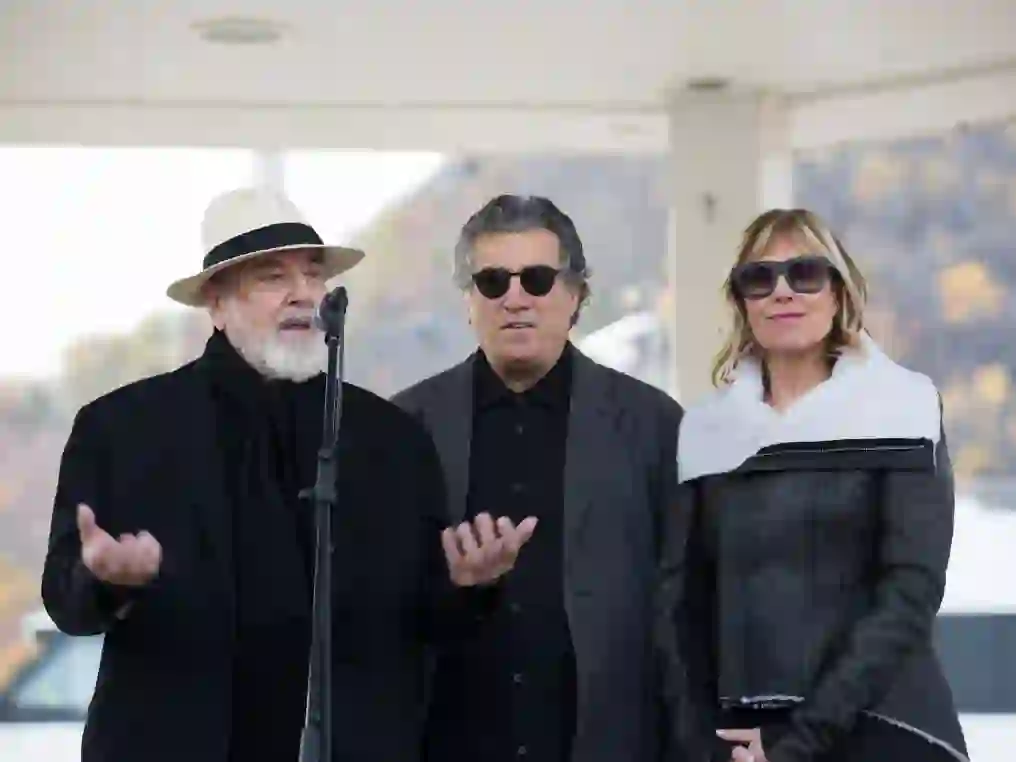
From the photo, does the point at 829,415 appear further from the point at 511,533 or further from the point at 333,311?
the point at 333,311

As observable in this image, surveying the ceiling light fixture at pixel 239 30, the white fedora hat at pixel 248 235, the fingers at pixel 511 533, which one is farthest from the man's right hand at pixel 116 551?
the ceiling light fixture at pixel 239 30

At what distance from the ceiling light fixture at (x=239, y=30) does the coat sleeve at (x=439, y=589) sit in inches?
86.7

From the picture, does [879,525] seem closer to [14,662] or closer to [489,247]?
[489,247]

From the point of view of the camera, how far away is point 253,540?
10.1 feet

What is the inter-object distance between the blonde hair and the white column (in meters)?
3.09

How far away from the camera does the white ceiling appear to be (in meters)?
5.11

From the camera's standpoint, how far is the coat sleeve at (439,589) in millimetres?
3121

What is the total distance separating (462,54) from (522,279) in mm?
2374

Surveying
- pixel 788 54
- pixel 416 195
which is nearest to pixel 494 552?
pixel 788 54

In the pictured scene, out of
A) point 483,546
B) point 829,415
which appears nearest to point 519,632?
point 483,546

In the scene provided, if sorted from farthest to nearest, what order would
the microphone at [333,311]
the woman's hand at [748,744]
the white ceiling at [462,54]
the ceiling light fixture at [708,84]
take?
the ceiling light fixture at [708,84] < the white ceiling at [462,54] < the woman's hand at [748,744] < the microphone at [333,311]

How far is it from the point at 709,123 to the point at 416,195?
1.90 meters

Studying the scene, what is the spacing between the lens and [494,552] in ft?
9.61

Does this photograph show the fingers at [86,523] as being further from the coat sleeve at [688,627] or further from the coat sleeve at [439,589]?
the coat sleeve at [688,627]
